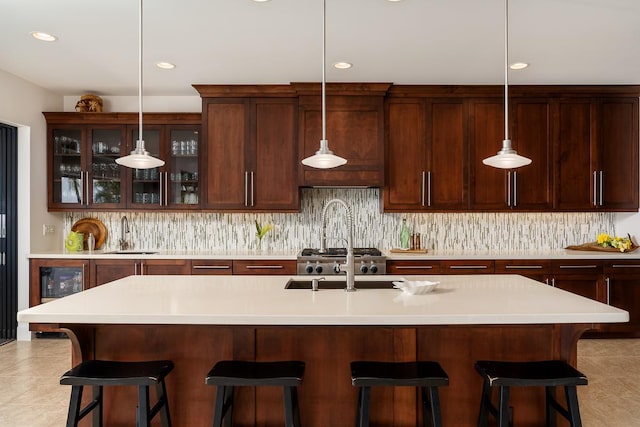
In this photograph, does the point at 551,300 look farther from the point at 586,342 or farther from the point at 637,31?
the point at 586,342

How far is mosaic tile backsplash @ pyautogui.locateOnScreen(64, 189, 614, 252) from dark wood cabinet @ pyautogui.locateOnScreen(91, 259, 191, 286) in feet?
1.94

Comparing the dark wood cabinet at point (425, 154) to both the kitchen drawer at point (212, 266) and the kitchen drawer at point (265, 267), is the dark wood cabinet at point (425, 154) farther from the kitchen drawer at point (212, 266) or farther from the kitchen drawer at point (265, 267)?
the kitchen drawer at point (212, 266)

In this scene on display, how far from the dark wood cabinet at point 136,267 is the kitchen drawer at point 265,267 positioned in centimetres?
50

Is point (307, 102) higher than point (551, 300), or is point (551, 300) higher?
point (307, 102)

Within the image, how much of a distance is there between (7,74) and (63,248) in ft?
6.18

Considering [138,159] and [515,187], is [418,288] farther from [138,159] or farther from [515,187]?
[515,187]

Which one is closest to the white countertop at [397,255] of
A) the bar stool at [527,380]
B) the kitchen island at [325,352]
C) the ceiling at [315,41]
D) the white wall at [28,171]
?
the white wall at [28,171]

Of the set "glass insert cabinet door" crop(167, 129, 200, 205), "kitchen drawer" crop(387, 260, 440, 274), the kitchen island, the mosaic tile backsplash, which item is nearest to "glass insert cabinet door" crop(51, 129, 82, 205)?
"glass insert cabinet door" crop(167, 129, 200, 205)

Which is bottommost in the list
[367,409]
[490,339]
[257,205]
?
[367,409]

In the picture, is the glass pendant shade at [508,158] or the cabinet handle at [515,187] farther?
the cabinet handle at [515,187]

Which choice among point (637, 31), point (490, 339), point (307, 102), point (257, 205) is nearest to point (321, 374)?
point (490, 339)

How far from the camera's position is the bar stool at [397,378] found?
182 centimetres

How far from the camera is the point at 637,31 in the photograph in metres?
3.23

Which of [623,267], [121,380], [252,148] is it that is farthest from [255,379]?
[623,267]
